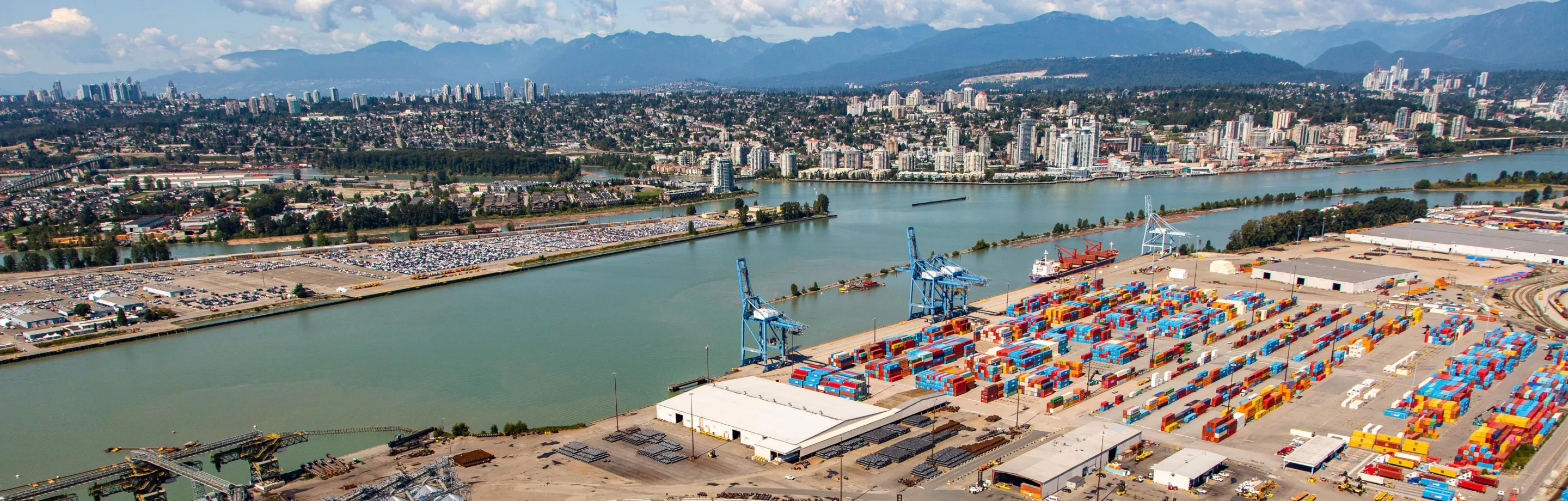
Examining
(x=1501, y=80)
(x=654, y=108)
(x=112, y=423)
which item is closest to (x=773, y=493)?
(x=112, y=423)

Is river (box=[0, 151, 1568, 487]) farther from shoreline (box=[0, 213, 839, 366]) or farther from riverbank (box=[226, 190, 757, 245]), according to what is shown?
riverbank (box=[226, 190, 757, 245])

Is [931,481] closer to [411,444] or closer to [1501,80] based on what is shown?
[411,444]

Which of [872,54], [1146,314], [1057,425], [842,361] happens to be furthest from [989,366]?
[872,54]

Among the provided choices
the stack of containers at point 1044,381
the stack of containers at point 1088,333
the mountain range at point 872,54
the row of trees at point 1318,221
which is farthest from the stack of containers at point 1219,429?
the mountain range at point 872,54

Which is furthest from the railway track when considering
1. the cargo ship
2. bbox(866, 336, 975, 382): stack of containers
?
bbox(866, 336, 975, 382): stack of containers

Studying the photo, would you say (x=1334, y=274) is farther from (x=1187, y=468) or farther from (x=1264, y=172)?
(x=1264, y=172)
